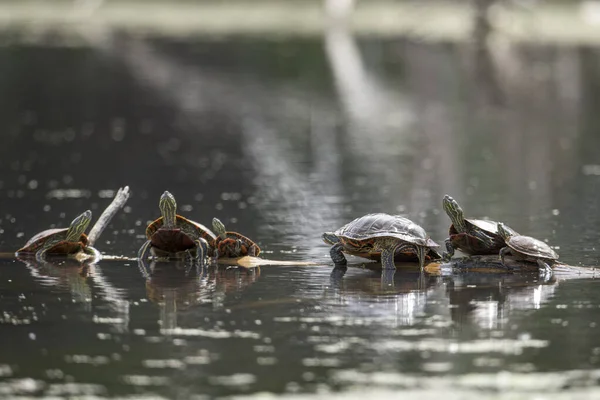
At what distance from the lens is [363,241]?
10828 millimetres

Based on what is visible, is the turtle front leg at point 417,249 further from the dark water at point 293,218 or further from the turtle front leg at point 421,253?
the dark water at point 293,218

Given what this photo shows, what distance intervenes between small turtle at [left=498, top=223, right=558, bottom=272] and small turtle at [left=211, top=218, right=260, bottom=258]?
209 cm

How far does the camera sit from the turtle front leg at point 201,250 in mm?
11336

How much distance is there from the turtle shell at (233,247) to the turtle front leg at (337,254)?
0.67 metres

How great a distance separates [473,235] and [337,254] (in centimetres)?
112

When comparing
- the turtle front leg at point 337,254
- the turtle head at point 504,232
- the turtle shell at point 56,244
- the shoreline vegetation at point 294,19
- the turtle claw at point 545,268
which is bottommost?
the turtle claw at point 545,268

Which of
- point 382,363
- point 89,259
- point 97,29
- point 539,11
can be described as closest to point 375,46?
point 97,29

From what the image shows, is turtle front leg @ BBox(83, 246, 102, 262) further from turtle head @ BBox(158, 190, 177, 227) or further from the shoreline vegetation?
the shoreline vegetation

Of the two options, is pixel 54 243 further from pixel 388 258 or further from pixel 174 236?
pixel 388 258

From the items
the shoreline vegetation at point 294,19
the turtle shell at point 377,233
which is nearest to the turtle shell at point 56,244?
the turtle shell at point 377,233

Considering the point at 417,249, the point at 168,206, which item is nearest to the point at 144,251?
the point at 168,206

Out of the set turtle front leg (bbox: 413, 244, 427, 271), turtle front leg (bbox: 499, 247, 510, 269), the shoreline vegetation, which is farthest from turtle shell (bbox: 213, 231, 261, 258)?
the shoreline vegetation

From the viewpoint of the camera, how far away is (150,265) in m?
11.4

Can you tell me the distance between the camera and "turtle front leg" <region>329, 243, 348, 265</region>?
11.2m
